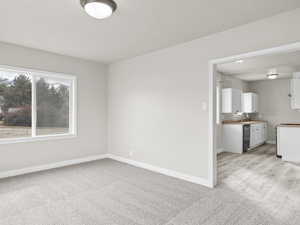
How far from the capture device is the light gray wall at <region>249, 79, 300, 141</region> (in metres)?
7.25

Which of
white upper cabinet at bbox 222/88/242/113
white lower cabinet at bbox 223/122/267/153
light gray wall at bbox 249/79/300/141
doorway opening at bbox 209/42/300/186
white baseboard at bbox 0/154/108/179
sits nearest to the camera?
doorway opening at bbox 209/42/300/186

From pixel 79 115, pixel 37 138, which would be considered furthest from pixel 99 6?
pixel 37 138

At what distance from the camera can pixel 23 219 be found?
7.14ft

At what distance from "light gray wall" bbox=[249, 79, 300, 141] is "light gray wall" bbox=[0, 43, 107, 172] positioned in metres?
6.58

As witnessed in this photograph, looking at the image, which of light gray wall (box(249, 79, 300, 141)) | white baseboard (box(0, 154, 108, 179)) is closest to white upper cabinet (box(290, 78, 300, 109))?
light gray wall (box(249, 79, 300, 141))

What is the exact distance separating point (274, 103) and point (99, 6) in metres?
7.91

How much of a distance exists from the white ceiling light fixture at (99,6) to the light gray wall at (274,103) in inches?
299

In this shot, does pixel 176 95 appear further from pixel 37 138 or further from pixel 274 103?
pixel 274 103

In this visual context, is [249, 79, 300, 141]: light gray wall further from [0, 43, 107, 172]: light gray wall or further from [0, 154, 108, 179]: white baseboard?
[0, 154, 108, 179]: white baseboard

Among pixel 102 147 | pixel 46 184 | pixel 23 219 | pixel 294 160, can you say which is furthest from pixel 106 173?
pixel 294 160

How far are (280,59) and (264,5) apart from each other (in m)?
2.84

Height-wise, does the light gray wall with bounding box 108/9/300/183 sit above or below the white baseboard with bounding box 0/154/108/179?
above

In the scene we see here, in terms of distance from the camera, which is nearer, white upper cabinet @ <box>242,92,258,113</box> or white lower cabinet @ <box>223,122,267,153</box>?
white lower cabinet @ <box>223,122,267,153</box>

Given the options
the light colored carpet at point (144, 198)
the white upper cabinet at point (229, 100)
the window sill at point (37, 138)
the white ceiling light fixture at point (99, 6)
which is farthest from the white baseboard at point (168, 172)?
the white upper cabinet at point (229, 100)
